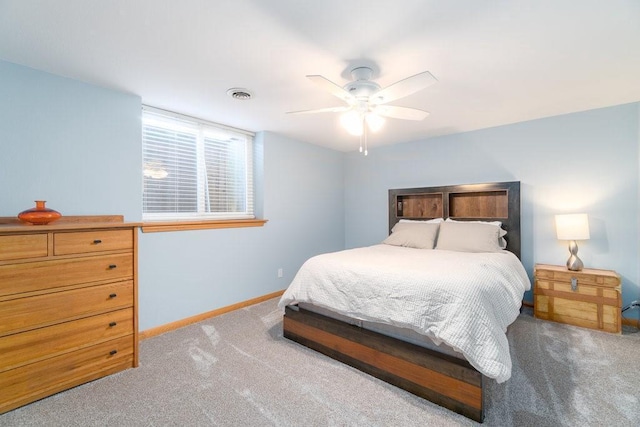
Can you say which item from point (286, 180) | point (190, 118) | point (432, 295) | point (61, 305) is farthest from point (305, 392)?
point (190, 118)

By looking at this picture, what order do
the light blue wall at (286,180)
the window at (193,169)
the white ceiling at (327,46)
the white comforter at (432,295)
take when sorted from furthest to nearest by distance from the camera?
the window at (193,169)
the light blue wall at (286,180)
the white comforter at (432,295)
the white ceiling at (327,46)

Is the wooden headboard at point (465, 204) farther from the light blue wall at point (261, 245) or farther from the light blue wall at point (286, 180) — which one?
the light blue wall at point (261, 245)

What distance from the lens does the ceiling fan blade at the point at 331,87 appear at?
5.65 ft

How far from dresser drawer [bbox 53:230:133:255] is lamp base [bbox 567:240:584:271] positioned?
156 inches

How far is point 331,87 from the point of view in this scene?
1848 millimetres

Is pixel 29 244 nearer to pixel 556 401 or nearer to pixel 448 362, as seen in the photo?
pixel 448 362

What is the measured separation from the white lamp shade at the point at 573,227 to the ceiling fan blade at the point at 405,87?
7.30 feet

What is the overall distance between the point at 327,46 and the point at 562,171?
9.64 ft

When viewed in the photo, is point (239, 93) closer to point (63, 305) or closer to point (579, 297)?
point (63, 305)

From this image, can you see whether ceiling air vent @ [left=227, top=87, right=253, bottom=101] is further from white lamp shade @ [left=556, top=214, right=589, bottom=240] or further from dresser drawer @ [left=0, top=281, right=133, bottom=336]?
white lamp shade @ [left=556, top=214, right=589, bottom=240]

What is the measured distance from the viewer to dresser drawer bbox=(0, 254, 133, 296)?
65.4 inches

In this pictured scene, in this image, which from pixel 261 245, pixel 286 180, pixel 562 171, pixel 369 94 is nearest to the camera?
pixel 369 94

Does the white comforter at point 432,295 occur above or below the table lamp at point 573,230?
below

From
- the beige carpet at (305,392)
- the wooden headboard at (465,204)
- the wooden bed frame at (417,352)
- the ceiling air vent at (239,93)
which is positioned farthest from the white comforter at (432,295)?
the ceiling air vent at (239,93)
